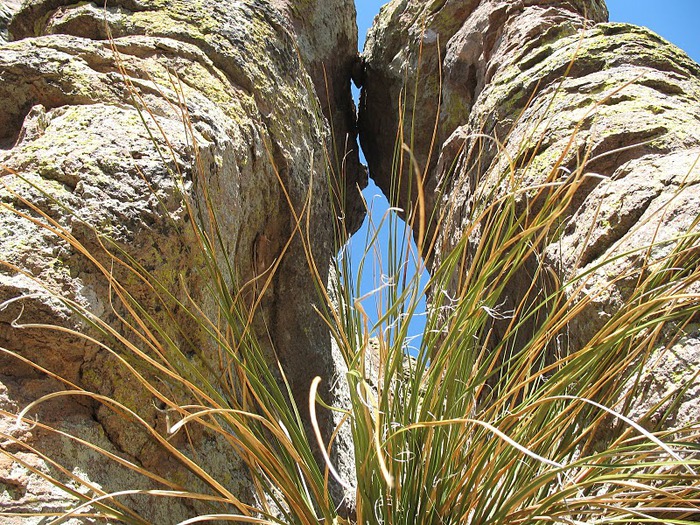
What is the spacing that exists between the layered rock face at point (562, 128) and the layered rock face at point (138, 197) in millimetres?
620

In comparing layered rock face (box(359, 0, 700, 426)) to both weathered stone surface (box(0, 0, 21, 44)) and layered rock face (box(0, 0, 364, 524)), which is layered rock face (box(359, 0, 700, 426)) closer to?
layered rock face (box(0, 0, 364, 524))

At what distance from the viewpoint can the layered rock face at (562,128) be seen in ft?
5.22

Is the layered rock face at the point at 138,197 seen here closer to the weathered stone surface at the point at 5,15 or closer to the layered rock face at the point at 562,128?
the layered rock face at the point at 562,128

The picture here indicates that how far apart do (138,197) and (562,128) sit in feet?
5.48

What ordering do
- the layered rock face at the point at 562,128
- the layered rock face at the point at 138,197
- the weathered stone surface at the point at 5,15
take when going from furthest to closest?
the weathered stone surface at the point at 5,15 → the layered rock face at the point at 562,128 → the layered rock face at the point at 138,197

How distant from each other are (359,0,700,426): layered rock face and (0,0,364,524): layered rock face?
2.03 feet

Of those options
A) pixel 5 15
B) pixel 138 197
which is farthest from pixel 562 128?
pixel 5 15

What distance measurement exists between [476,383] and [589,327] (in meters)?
0.79

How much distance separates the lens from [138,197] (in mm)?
1746

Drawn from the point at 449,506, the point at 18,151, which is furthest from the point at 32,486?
the point at 18,151

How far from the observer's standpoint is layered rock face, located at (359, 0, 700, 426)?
159 cm

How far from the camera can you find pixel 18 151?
5.90 ft

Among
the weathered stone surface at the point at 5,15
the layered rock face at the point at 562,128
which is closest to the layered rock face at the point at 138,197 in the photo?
the layered rock face at the point at 562,128

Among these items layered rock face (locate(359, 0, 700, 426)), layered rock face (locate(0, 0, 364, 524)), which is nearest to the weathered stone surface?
layered rock face (locate(0, 0, 364, 524))
